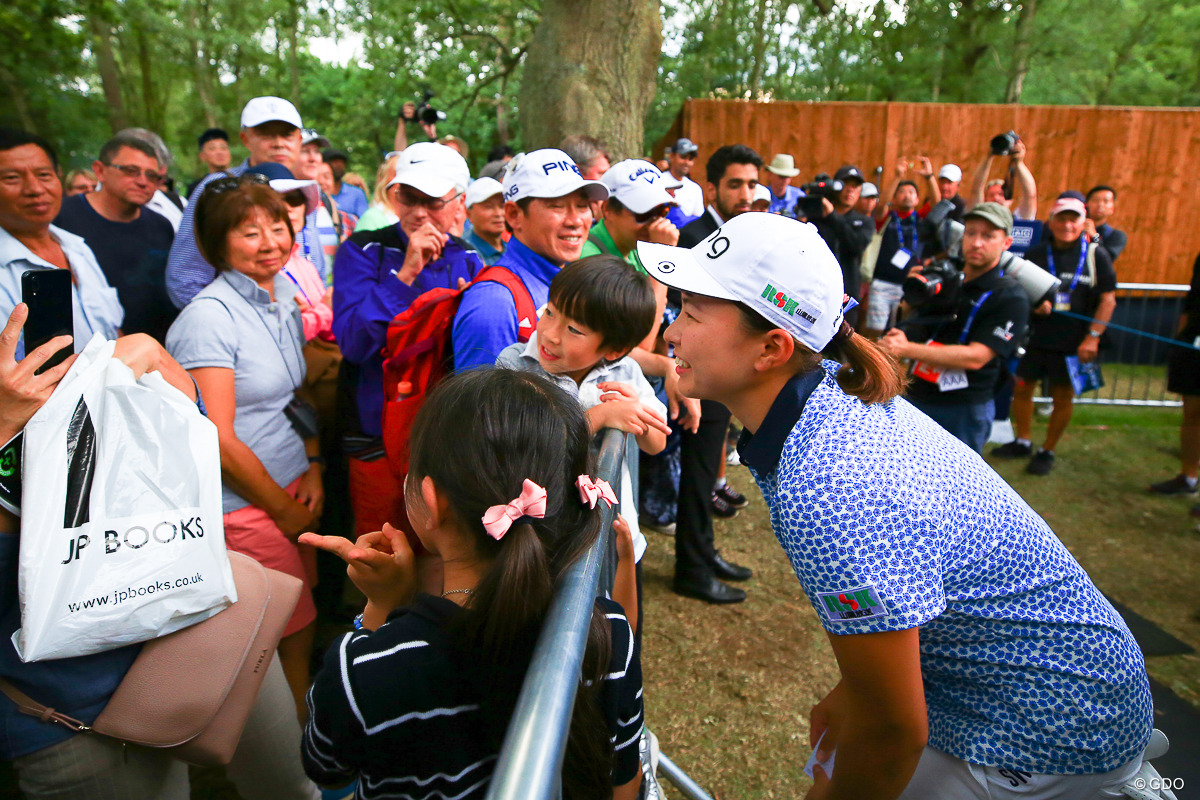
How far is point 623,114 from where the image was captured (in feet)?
21.8

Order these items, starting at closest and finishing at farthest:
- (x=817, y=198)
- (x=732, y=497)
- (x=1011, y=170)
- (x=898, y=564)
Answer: (x=898, y=564) < (x=732, y=497) < (x=817, y=198) < (x=1011, y=170)

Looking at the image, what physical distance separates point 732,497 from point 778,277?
3.87 metres

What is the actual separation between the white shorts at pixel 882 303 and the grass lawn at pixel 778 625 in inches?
84.2

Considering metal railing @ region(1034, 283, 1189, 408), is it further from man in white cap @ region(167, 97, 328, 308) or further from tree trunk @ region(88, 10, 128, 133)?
tree trunk @ region(88, 10, 128, 133)

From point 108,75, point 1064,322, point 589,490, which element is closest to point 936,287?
point 1064,322

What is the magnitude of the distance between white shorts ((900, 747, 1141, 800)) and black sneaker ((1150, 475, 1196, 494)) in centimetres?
522

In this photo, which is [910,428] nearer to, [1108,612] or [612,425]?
[1108,612]

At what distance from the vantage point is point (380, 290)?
9.73ft

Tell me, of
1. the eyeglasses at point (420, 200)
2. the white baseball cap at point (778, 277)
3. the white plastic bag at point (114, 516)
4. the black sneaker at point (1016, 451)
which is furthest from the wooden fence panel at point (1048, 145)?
the white plastic bag at point (114, 516)

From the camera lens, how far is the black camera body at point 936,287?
13.8 ft

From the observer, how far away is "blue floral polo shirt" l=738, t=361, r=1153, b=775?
1365 millimetres

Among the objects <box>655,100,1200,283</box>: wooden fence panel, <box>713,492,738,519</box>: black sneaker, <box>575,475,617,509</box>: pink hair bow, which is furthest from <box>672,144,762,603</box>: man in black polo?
<box>655,100,1200,283</box>: wooden fence panel

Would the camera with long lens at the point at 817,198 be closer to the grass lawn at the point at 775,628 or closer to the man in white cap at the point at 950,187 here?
the man in white cap at the point at 950,187

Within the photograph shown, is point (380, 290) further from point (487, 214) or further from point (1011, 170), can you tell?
point (1011, 170)
